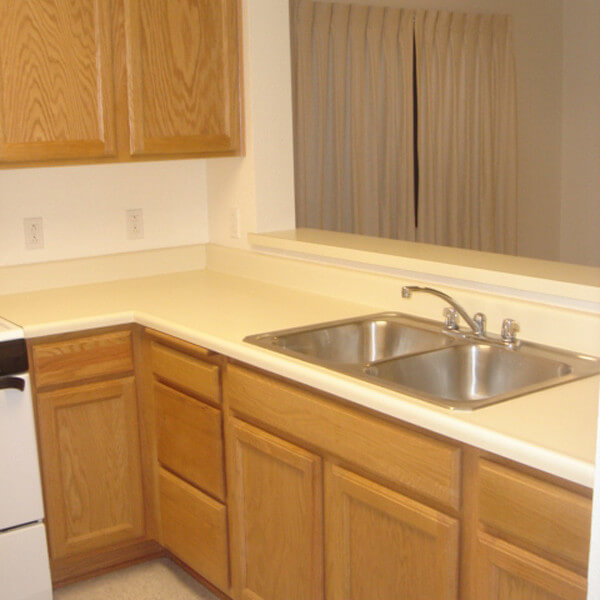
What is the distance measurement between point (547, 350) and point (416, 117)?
9.11 feet

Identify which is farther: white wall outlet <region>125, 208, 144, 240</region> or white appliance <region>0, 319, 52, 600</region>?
white wall outlet <region>125, 208, 144, 240</region>

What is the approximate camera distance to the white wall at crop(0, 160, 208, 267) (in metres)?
3.13

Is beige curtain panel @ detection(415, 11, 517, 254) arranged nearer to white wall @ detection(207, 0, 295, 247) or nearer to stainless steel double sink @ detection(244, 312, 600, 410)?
white wall @ detection(207, 0, 295, 247)

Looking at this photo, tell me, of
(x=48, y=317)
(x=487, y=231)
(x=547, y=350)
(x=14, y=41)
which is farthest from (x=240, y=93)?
(x=487, y=231)

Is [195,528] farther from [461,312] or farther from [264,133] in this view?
[264,133]

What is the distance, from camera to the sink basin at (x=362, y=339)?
7.98ft

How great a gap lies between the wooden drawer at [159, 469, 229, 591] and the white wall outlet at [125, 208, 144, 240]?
98cm

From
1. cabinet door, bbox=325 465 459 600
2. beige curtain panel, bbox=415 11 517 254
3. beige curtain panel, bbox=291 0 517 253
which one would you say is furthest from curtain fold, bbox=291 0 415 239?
cabinet door, bbox=325 465 459 600

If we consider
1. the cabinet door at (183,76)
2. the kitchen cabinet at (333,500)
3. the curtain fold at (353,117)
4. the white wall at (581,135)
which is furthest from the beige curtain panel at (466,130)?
the kitchen cabinet at (333,500)

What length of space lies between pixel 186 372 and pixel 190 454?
0.26 metres

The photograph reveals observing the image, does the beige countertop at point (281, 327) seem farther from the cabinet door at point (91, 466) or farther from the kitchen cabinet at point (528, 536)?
the cabinet door at point (91, 466)

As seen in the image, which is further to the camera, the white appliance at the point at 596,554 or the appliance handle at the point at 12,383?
the appliance handle at the point at 12,383

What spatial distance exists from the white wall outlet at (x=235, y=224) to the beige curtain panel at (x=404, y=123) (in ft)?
3.14

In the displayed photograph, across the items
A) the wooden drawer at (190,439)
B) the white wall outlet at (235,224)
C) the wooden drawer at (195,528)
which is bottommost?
the wooden drawer at (195,528)
